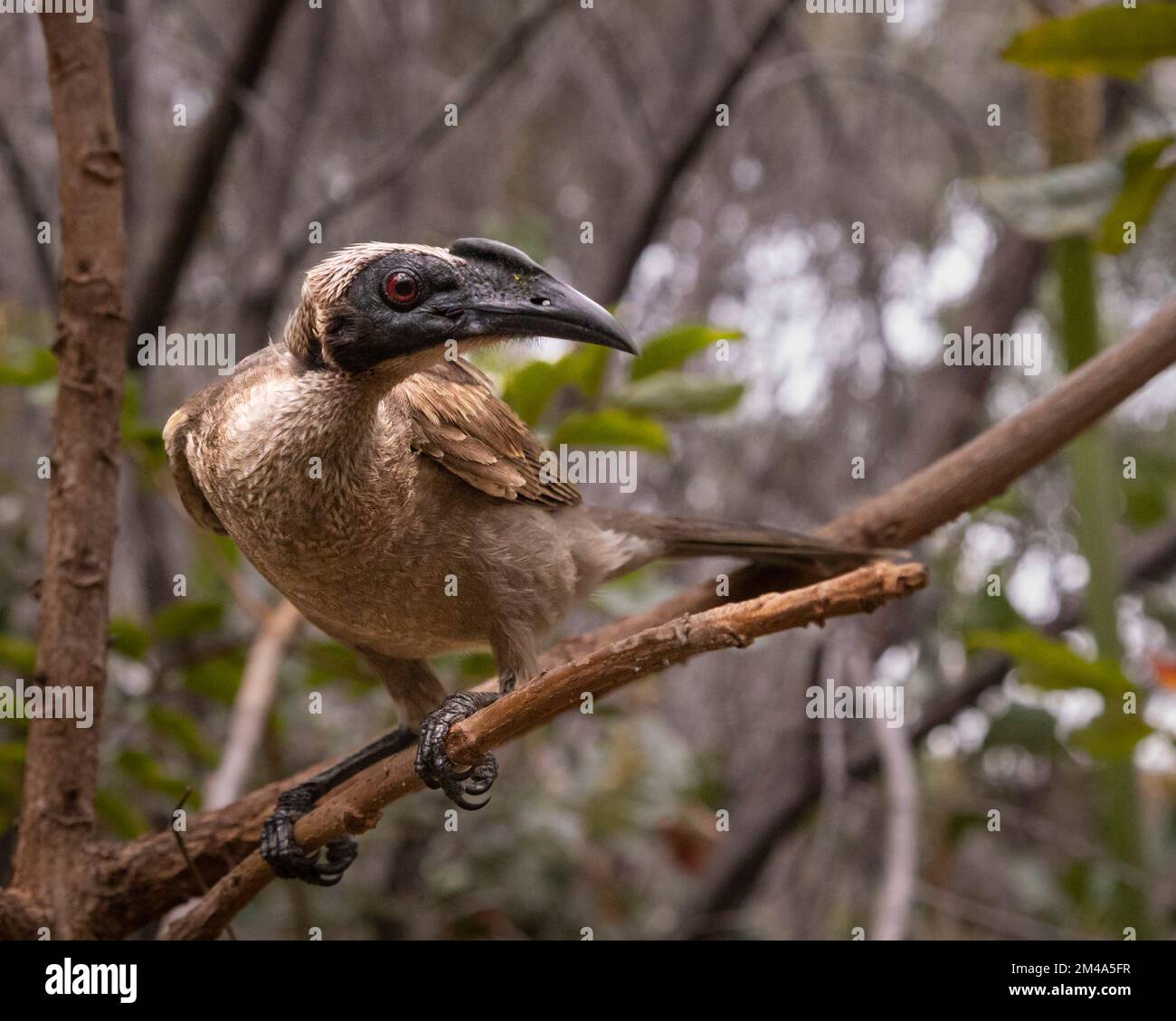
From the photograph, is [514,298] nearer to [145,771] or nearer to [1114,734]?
[145,771]

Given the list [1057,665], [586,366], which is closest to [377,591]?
[586,366]

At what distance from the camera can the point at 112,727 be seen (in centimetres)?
396

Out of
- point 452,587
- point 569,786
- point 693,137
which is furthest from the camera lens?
point 569,786

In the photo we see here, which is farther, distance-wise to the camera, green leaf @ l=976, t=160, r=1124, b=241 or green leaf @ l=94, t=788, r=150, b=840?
green leaf @ l=94, t=788, r=150, b=840

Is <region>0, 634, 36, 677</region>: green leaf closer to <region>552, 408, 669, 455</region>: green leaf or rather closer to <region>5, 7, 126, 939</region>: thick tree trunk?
<region>5, 7, 126, 939</region>: thick tree trunk

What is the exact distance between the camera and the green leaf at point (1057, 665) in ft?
9.20

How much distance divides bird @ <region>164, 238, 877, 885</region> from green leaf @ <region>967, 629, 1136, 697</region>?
1.71ft

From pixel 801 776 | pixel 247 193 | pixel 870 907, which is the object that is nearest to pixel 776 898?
pixel 870 907

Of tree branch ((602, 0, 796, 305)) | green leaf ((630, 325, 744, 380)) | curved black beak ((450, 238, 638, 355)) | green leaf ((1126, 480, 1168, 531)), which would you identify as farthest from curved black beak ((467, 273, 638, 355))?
green leaf ((1126, 480, 1168, 531))

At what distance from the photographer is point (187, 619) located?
326 cm

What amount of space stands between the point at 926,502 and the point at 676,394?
A: 2.26 ft

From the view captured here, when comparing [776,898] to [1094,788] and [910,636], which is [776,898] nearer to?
[910,636]

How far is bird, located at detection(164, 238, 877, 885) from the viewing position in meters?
1.88
